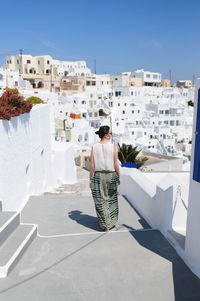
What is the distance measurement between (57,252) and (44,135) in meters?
6.31

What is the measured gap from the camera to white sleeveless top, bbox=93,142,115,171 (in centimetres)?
481

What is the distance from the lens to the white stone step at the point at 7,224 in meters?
4.06

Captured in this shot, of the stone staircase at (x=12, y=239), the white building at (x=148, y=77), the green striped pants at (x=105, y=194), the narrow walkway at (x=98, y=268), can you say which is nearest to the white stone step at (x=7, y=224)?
the stone staircase at (x=12, y=239)

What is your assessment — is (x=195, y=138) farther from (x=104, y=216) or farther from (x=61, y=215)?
(x=61, y=215)

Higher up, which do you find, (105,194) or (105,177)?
(105,177)

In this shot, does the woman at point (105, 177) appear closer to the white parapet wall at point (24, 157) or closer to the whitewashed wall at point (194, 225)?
the whitewashed wall at point (194, 225)

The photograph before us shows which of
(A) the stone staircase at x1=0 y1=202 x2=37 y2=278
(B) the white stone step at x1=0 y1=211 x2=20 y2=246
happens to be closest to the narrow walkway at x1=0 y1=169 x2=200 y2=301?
(A) the stone staircase at x1=0 y1=202 x2=37 y2=278

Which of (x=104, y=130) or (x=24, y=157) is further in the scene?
(x=24, y=157)

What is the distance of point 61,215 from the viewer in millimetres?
6062

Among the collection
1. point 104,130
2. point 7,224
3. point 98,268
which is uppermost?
point 104,130

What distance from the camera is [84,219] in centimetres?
589

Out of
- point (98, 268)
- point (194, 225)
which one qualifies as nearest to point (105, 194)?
point (98, 268)

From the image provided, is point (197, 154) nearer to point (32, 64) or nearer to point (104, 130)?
point (104, 130)

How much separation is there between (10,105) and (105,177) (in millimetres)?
2634
